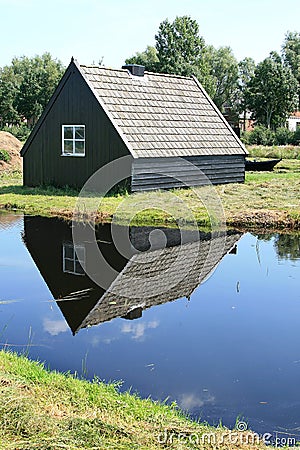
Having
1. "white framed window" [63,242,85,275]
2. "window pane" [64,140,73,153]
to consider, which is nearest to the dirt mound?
"window pane" [64,140,73,153]

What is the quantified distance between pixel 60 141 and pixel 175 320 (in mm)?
12955

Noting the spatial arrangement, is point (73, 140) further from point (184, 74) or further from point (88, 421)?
point (184, 74)

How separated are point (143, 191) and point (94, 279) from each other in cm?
893

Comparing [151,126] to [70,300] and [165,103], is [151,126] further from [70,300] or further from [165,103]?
[70,300]

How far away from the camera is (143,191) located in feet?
61.8

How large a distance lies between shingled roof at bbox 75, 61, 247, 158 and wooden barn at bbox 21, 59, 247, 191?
0.03 m

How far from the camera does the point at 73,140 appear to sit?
19.9 metres

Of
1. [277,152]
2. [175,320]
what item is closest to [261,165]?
[277,152]

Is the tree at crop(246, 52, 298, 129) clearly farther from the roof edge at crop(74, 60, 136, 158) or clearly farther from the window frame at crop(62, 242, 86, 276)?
the window frame at crop(62, 242, 86, 276)

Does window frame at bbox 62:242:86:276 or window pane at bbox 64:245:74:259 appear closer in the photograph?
window frame at bbox 62:242:86:276

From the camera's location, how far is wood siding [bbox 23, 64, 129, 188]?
1878 cm

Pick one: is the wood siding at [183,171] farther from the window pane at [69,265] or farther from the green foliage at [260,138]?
the green foliage at [260,138]

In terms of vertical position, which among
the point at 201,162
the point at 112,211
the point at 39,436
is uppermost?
the point at 201,162

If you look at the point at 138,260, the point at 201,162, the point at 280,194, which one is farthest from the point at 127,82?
the point at 138,260
